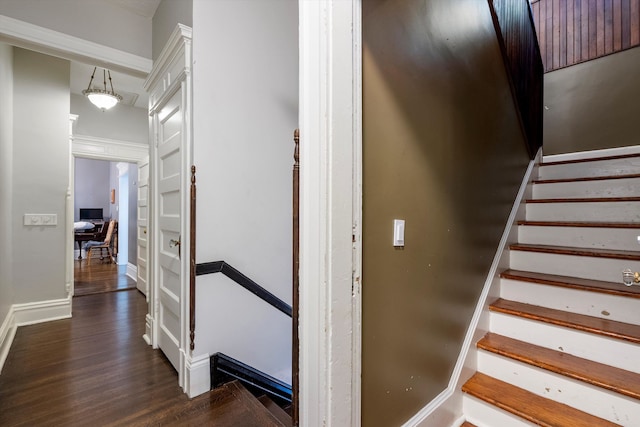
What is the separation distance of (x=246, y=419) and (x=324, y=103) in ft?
5.35

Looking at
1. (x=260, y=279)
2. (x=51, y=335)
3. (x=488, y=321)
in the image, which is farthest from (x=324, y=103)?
(x=51, y=335)

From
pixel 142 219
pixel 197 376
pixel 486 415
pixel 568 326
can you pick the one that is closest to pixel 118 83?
pixel 142 219

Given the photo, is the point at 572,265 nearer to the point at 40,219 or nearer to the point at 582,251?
the point at 582,251

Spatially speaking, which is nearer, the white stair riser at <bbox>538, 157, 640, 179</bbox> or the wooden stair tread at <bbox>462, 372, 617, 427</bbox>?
the wooden stair tread at <bbox>462, 372, 617, 427</bbox>

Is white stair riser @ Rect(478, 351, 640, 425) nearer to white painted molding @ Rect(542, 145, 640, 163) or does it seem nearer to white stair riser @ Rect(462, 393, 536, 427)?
white stair riser @ Rect(462, 393, 536, 427)

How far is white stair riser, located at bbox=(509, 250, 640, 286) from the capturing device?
5.73 ft

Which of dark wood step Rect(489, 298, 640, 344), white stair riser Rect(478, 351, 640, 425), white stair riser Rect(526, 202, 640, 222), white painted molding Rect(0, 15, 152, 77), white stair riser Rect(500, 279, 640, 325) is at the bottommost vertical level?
white stair riser Rect(478, 351, 640, 425)

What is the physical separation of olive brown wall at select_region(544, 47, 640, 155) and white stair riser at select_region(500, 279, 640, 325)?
260 cm

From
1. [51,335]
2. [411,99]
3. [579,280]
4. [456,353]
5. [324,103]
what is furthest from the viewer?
[51,335]

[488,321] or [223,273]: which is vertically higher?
[223,273]

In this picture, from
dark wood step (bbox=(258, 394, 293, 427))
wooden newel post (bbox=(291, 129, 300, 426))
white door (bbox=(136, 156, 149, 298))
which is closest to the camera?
wooden newel post (bbox=(291, 129, 300, 426))

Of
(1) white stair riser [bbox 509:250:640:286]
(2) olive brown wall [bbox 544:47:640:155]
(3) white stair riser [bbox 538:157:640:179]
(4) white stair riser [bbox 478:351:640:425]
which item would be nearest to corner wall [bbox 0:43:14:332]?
(4) white stair riser [bbox 478:351:640:425]

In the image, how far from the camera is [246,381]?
1969mm

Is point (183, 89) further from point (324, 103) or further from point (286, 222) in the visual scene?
point (324, 103)
